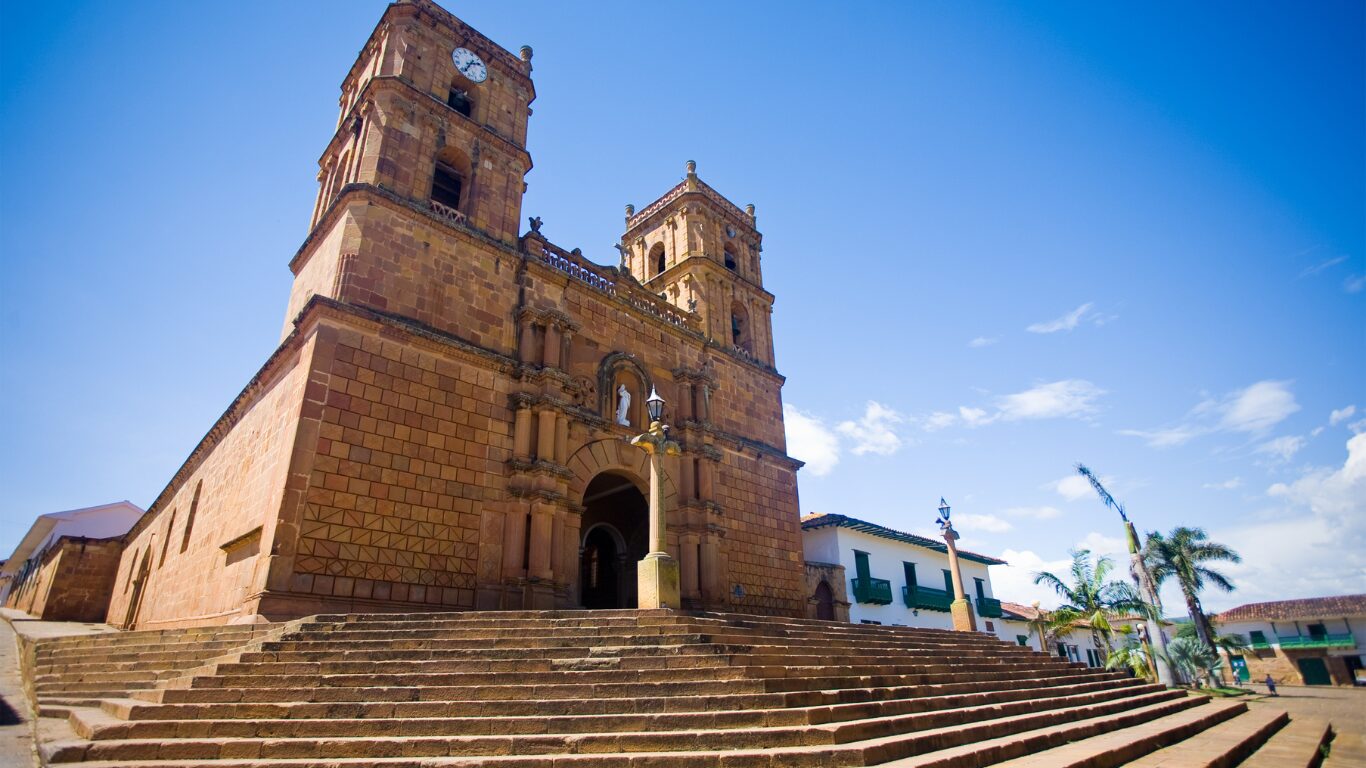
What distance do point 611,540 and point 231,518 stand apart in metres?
8.89

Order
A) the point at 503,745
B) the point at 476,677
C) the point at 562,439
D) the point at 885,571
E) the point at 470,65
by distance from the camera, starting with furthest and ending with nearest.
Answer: the point at 885,571 < the point at 470,65 < the point at 562,439 < the point at 476,677 < the point at 503,745

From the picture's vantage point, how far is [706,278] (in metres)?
21.0

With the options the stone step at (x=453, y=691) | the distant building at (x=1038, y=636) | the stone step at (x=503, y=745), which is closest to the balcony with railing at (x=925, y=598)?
the distant building at (x=1038, y=636)

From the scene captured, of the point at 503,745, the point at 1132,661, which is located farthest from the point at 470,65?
the point at 1132,661

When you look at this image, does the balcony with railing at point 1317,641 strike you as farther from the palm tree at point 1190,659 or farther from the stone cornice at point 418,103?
the stone cornice at point 418,103

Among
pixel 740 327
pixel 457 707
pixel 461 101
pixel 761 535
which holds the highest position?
pixel 461 101

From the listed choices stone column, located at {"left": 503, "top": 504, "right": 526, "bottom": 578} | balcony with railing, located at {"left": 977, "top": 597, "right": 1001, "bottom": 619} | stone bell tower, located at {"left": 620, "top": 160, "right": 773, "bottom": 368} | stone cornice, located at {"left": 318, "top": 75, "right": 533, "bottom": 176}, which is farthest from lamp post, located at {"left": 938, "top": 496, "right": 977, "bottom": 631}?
balcony with railing, located at {"left": 977, "top": 597, "right": 1001, "bottom": 619}

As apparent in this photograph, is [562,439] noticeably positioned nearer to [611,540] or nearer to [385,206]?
[611,540]

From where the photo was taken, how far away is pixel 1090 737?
330 inches

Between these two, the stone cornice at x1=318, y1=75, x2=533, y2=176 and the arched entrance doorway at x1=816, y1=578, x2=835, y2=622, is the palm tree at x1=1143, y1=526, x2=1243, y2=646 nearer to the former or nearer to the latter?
the arched entrance doorway at x1=816, y1=578, x2=835, y2=622

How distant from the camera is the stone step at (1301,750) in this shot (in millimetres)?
7943

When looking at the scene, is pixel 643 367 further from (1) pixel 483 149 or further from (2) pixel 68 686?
(2) pixel 68 686

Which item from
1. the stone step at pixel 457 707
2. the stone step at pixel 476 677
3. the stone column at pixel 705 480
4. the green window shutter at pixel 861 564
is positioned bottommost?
the stone step at pixel 457 707

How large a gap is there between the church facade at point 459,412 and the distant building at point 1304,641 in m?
36.2
